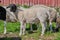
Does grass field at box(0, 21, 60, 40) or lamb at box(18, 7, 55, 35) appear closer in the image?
grass field at box(0, 21, 60, 40)

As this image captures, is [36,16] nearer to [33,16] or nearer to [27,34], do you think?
[33,16]

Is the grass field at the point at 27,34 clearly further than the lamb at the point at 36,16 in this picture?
No

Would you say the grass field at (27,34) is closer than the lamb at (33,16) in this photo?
Yes

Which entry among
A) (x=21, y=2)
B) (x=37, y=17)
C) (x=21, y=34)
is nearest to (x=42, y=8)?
(x=37, y=17)

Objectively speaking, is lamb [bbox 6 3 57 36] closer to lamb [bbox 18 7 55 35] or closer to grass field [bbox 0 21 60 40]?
lamb [bbox 18 7 55 35]

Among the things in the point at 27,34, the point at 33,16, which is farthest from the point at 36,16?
the point at 27,34

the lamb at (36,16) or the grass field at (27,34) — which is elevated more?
the lamb at (36,16)

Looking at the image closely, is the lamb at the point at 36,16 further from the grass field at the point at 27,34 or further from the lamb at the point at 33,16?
the grass field at the point at 27,34

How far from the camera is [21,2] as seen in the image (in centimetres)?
2278

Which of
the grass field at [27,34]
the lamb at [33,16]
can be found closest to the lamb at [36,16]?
the lamb at [33,16]

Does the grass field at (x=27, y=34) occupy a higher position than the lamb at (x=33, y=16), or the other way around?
the lamb at (x=33, y=16)

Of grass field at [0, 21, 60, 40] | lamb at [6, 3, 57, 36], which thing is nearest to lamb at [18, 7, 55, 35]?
lamb at [6, 3, 57, 36]

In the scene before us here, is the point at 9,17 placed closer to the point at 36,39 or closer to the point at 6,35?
the point at 6,35

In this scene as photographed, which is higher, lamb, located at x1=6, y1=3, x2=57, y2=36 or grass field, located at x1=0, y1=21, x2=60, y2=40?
lamb, located at x1=6, y1=3, x2=57, y2=36
